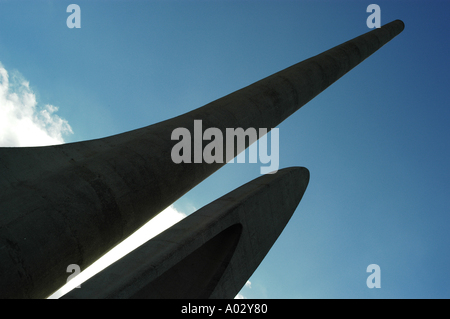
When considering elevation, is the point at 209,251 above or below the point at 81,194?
below

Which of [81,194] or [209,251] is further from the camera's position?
[209,251]

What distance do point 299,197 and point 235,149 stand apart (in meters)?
4.56

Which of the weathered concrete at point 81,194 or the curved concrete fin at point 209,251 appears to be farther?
the curved concrete fin at point 209,251

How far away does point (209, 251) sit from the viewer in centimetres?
805

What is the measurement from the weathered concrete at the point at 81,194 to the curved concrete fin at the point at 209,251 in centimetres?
72

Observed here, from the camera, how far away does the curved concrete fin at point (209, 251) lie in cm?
543

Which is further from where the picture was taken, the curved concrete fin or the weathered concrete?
the curved concrete fin

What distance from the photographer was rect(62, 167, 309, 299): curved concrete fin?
5430 mm

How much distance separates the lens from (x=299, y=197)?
1165 cm

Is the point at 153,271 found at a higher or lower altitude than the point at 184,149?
lower

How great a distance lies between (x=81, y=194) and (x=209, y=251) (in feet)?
14.3

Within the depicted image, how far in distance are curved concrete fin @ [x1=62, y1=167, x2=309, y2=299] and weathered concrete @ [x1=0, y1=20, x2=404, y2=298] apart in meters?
0.72
